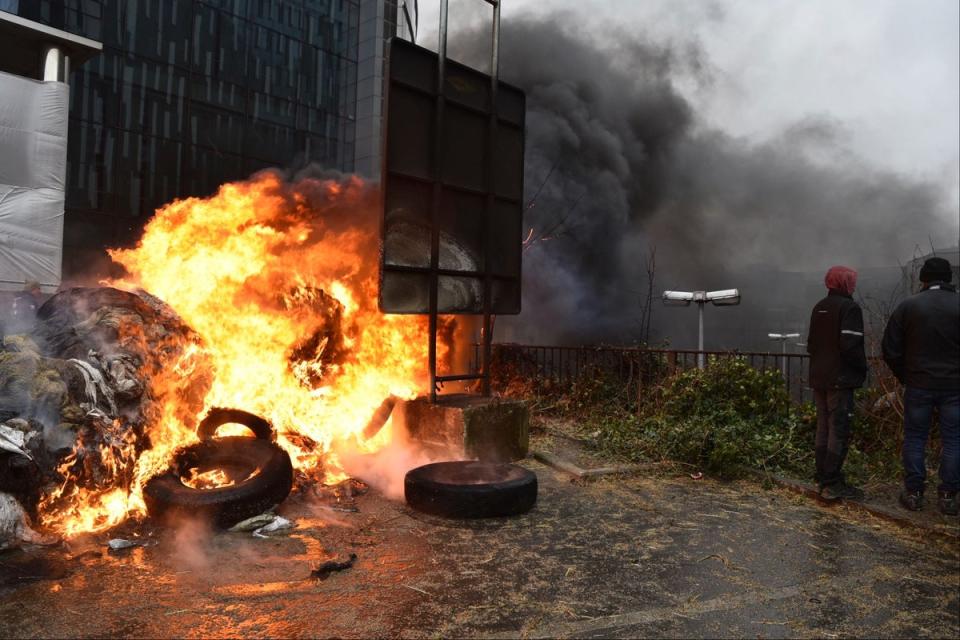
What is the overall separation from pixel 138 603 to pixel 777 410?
765 cm

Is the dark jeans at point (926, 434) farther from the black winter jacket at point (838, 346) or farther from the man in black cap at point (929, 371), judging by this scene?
the black winter jacket at point (838, 346)

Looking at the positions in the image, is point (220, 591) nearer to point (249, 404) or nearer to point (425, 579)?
point (425, 579)

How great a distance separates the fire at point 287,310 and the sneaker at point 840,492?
4.95 m

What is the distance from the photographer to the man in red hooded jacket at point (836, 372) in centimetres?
585

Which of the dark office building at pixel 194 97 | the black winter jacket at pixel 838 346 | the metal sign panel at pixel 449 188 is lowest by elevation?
the black winter jacket at pixel 838 346

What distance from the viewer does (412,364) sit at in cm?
911

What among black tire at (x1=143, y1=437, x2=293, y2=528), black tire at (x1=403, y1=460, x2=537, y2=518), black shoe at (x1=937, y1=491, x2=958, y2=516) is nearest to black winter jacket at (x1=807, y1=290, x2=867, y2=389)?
black shoe at (x1=937, y1=491, x2=958, y2=516)

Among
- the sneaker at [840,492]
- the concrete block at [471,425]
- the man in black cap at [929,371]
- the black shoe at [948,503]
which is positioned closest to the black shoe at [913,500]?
the man in black cap at [929,371]

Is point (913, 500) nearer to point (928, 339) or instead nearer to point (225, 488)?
point (928, 339)

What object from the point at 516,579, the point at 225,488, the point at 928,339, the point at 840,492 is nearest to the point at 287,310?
the point at 225,488

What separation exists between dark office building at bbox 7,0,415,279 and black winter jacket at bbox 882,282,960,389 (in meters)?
21.2

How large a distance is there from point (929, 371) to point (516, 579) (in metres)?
4.15

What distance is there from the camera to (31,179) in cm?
1135

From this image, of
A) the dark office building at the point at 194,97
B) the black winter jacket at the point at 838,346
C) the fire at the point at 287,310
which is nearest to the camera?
the black winter jacket at the point at 838,346
